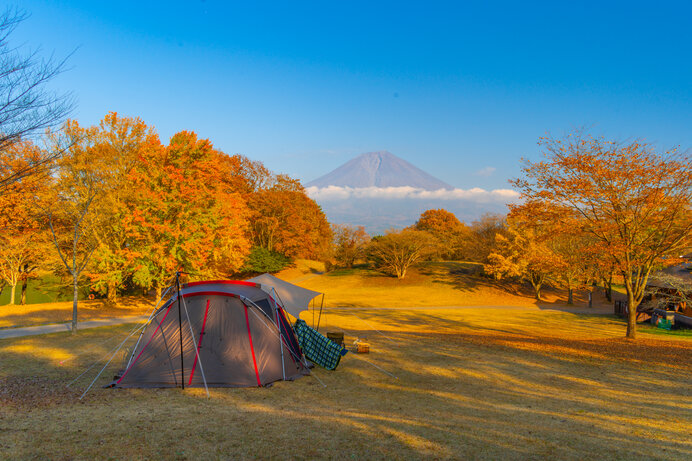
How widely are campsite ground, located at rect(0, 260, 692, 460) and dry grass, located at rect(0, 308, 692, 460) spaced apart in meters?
0.03

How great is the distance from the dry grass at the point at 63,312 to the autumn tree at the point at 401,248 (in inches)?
920

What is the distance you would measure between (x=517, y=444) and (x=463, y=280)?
3700 cm

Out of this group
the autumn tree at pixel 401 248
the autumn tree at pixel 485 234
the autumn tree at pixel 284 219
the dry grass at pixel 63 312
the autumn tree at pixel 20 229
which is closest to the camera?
the dry grass at pixel 63 312

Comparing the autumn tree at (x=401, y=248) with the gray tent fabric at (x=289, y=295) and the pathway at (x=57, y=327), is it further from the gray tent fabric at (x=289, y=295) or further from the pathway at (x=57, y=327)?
the gray tent fabric at (x=289, y=295)

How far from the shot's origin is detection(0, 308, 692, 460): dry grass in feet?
19.2

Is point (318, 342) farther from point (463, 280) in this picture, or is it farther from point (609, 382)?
point (463, 280)

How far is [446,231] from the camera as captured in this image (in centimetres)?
5697

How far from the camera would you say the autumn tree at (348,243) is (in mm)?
51250

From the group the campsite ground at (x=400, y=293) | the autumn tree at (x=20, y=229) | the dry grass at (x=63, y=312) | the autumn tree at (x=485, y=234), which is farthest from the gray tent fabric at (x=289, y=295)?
the autumn tree at (x=485, y=234)

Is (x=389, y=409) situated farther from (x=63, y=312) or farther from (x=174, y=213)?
(x=63, y=312)

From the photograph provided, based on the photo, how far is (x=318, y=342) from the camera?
36.3 feet

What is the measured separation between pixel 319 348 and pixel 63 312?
58.9ft

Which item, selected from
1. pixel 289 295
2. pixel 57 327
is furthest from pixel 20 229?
pixel 289 295

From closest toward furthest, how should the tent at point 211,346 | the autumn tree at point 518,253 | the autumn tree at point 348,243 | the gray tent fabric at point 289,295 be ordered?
the tent at point 211,346 < the gray tent fabric at point 289,295 < the autumn tree at point 518,253 < the autumn tree at point 348,243
